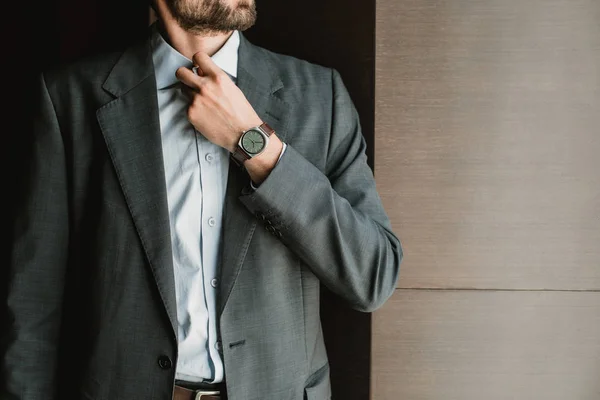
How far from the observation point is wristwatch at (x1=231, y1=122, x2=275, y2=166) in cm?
125

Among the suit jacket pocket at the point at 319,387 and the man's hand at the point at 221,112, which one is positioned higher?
the man's hand at the point at 221,112

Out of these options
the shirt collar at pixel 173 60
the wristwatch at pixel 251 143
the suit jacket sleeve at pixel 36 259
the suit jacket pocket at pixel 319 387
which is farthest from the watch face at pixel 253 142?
the suit jacket pocket at pixel 319 387

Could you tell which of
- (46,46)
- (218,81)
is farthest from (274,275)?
(46,46)

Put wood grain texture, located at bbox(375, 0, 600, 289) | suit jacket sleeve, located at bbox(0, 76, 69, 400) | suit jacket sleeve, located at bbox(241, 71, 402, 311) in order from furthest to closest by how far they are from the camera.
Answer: wood grain texture, located at bbox(375, 0, 600, 289), suit jacket sleeve, located at bbox(0, 76, 69, 400), suit jacket sleeve, located at bbox(241, 71, 402, 311)

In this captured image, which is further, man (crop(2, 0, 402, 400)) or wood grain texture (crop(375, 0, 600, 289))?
wood grain texture (crop(375, 0, 600, 289))

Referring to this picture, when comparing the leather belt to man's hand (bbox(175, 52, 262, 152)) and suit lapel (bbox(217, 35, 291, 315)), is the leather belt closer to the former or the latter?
suit lapel (bbox(217, 35, 291, 315))

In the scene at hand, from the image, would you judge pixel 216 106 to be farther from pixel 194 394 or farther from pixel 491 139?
pixel 491 139

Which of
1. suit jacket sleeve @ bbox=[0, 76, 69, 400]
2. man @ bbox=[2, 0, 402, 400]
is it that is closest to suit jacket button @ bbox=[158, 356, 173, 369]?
man @ bbox=[2, 0, 402, 400]

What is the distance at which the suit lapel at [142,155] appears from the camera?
1.29m

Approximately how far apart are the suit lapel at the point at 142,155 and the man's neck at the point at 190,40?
0.08 metres

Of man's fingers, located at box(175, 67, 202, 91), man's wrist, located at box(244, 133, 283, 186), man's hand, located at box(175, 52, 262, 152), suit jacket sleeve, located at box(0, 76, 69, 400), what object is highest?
man's fingers, located at box(175, 67, 202, 91)

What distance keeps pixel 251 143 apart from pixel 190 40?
368mm

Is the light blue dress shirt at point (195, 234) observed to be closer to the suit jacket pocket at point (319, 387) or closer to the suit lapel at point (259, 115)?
the suit lapel at point (259, 115)

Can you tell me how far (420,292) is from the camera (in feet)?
5.63
